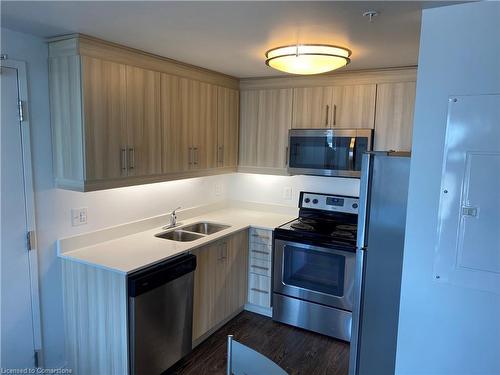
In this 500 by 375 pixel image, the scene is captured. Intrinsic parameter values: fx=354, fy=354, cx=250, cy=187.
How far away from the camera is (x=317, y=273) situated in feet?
10.1

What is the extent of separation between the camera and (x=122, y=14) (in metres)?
1.75

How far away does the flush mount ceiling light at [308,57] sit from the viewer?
7.04ft

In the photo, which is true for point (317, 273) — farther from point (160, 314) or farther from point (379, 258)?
point (160, 314)

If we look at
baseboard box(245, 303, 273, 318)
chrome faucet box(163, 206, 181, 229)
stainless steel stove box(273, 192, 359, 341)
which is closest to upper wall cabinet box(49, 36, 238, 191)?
chrome faucet box(163, 206, 181, 229)

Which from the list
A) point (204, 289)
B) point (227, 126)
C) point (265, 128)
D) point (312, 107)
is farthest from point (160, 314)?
point (312, 107)

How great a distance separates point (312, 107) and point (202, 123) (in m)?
1.03

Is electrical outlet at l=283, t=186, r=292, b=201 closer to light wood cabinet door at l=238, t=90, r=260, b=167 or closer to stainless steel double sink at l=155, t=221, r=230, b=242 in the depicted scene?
light wood cabinet door at l=238, t=90, r=260, b=167

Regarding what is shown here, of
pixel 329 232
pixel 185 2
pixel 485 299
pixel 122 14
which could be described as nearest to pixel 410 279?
pixel 485 299

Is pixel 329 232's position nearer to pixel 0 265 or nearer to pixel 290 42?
pixel 290 42

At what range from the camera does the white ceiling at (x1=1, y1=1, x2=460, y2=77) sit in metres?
1.62

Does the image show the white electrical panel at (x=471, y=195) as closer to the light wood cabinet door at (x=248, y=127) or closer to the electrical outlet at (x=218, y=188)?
the light wood cabinet door at (x=248, y=127)

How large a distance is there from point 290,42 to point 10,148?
1.81 meters

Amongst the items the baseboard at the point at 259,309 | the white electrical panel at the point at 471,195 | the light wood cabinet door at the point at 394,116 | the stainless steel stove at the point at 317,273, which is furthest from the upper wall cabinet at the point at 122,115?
the white electrical panel at the point at 471,195

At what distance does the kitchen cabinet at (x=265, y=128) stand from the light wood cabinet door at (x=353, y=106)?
445 mm
